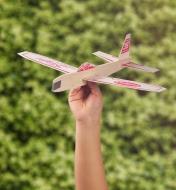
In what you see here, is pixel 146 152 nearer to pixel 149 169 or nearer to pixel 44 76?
pixel 149 169

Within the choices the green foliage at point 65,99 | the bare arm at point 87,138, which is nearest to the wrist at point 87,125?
the bare arm at point 87,138

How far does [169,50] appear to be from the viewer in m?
4.52

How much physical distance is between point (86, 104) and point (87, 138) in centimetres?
11

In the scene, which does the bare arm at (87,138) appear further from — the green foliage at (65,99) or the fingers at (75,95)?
the green foliage at (65,99)

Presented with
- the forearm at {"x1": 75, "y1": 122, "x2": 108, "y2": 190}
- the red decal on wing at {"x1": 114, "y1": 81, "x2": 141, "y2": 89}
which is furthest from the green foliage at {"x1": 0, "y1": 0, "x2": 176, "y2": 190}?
the red decal on wing at {"x1": 114, "y1": 81, "x2": 141, "y2": 89}

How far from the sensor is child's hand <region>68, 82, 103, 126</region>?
1.72 metres

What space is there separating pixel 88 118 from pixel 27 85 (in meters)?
2.54

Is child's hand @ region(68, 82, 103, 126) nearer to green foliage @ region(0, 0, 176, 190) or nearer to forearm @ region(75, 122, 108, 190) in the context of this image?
forearm @ region(75, 122, 108, 190)

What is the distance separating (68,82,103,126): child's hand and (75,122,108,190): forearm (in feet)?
0.08

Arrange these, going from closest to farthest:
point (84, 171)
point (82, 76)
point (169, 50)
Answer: point (82, 76), point (84, 171), point (169, 50)

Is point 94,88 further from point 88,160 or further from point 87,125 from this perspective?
point 88,160

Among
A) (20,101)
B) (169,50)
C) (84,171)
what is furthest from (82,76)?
(169,50)

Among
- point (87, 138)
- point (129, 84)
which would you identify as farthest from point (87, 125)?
point (129, 84)

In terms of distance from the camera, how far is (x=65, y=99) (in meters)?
4.30
